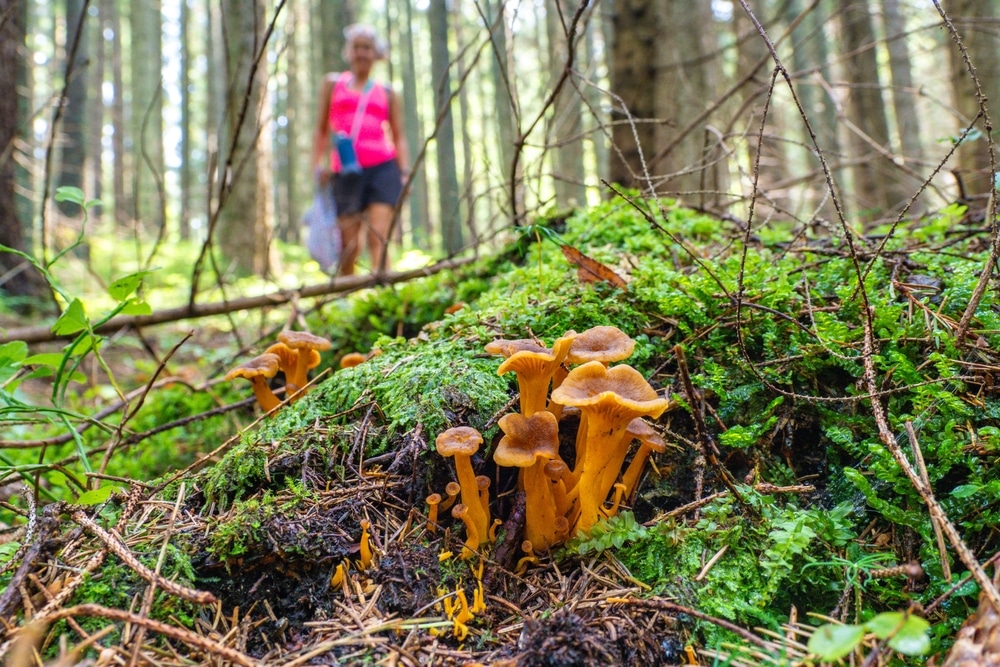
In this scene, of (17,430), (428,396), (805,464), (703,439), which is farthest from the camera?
(17,430)

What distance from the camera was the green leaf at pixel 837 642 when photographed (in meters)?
1.04

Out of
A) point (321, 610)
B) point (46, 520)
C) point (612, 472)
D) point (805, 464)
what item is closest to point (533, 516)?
point (612, 472)

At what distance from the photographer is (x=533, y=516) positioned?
5.96ft

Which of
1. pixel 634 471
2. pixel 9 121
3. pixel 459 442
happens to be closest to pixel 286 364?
pixel 459 442

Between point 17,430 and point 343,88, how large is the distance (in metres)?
4.14

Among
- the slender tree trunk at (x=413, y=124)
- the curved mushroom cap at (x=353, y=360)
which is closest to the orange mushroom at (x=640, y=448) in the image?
the curved mushroom cap at (x=353, y=360)

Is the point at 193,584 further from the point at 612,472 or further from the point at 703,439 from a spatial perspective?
the point at 703,439

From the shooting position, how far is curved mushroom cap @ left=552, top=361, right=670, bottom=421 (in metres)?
1.55

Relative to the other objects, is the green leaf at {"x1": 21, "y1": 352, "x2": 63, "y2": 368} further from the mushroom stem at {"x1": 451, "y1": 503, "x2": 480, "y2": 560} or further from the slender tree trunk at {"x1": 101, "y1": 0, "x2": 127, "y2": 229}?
the slender tree trunk at {"x1": 101, "y1": 0, "x2": 127, "y2": 229}

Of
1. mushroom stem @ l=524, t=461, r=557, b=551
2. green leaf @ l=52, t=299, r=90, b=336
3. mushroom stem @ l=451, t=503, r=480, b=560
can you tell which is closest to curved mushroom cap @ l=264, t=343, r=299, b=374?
green leaf @ l=52, t=299, r=90, b=336

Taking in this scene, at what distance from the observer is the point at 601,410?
5.52ft

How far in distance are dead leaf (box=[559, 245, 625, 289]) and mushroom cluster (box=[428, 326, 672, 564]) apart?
2.44 feet

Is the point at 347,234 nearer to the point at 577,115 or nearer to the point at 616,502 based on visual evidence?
the point at 577,115

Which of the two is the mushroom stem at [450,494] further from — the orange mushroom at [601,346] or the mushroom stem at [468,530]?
the orange mushroom at [601,346]
